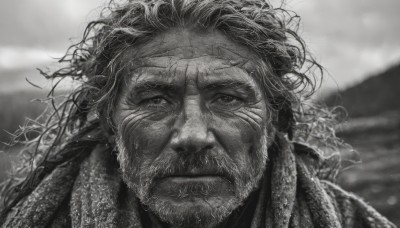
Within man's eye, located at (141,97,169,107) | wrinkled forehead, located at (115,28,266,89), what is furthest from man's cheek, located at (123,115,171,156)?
wrinkled forehead, located at (115,28,266,89)

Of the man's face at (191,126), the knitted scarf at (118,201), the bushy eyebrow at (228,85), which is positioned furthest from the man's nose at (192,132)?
the knitted scarf at (118,201)

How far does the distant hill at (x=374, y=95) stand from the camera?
10.8 meters

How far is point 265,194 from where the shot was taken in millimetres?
3316

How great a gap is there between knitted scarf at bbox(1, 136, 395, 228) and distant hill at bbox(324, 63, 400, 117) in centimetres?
752

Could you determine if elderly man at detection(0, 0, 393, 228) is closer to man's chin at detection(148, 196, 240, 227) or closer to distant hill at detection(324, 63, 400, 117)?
man's chin at detection(148, 196, 240, 227)

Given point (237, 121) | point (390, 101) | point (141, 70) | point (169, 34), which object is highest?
point (390, 101)

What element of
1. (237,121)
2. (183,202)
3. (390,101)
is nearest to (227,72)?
(237,121)

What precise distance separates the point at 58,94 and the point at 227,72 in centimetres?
155

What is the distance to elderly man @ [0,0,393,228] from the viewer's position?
9.34ft

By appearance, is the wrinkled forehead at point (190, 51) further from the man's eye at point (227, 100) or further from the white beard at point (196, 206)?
the white beard at point (196, 206)

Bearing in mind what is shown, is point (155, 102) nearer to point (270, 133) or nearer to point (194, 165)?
point (194, 165)

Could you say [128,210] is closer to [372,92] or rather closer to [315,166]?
[315,166]

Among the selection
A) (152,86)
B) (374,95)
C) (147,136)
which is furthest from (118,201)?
(374,95)

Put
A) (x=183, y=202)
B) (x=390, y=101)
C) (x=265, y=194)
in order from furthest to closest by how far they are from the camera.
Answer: (x=390, y=101), (x=265, y=194), (x=183, y=202)
